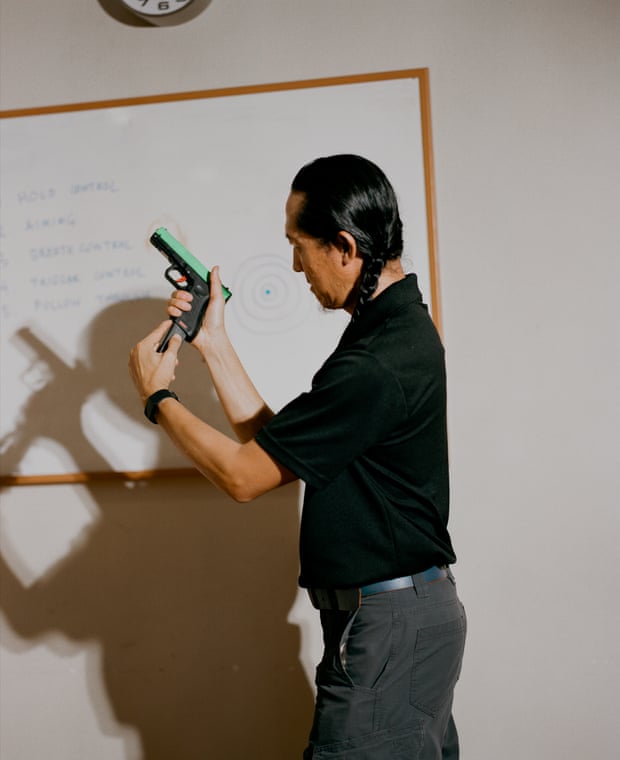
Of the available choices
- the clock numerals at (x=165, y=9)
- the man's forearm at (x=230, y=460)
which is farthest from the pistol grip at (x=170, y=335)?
the clock numerals at (x=165, y=9)

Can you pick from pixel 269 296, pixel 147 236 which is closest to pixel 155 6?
A: pixel 147 236

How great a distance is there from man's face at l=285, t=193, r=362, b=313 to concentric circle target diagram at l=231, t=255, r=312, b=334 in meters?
0.39

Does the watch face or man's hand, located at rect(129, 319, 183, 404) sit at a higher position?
the watch face

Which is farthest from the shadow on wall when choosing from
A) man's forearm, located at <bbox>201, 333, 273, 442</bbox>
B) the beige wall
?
man's forearm, located at <bbox>201, 333, 273, 442</bbox>

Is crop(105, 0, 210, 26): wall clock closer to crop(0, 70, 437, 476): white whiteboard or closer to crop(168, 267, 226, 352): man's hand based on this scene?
crop(0, 70, 437, 476): white whiteboard

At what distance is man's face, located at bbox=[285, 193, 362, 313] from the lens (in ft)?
3.41

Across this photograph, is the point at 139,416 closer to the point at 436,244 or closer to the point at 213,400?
the point at 213,400

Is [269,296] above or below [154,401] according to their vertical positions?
above

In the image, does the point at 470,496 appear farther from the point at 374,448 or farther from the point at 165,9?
the point at 165,9

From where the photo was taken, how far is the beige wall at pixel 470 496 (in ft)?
4.71

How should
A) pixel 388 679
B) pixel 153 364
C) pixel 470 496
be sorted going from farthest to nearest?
pixel 470 496 < pixel 153 364 < pixel 388 679

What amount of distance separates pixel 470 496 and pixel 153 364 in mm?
721

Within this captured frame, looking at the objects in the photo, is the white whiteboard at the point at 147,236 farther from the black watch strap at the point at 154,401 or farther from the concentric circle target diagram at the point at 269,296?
the black watch strap at the point at 154,401

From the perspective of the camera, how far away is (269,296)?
149 centimetres
